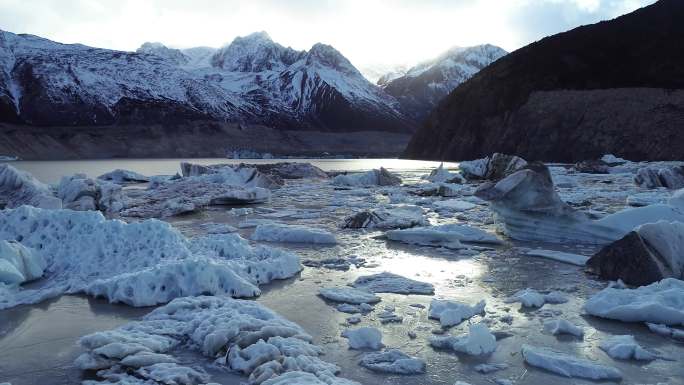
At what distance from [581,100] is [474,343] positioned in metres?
61.0

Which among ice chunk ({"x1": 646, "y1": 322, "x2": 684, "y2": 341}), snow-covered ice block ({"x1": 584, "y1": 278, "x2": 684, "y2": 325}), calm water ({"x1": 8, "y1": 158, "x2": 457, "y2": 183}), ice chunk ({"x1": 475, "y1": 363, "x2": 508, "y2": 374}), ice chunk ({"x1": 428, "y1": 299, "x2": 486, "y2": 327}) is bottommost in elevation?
calm water ({"x1": 8, "y1": 158, "x2": 457, "y2": 183})

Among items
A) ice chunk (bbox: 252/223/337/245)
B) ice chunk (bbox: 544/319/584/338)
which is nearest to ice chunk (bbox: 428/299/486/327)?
ice chunk (bbox: 544/319/584/338)

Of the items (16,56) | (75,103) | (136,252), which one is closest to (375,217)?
(136,252)

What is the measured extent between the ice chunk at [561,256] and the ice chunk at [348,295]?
3528 millimetres

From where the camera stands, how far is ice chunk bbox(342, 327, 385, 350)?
440 cm

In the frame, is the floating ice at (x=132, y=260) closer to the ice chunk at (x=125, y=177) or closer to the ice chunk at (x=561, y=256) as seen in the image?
the ice chunk at (x=561, y=256)

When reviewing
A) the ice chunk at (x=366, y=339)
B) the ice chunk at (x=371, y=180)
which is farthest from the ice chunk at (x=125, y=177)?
the ice chunk at (x=366, y=339)

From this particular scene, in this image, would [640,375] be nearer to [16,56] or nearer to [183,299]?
[183,299]

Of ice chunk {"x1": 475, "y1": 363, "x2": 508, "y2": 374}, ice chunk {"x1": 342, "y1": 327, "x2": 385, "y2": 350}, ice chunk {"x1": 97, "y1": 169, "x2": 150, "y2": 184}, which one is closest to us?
ice chunk {"x1": 475, "y1": 363, "x2": 508, "y2": 374}

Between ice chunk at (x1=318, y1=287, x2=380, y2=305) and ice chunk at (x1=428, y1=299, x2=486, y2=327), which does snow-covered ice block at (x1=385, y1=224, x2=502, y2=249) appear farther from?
ice chunk at (x1=428, y1=299, x2=486, y2=327)

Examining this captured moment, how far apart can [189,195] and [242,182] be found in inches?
203

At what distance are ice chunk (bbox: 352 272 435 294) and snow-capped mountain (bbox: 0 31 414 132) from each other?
11161 cm

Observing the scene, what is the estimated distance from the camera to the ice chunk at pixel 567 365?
3.79 m

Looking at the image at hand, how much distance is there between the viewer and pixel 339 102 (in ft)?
563
